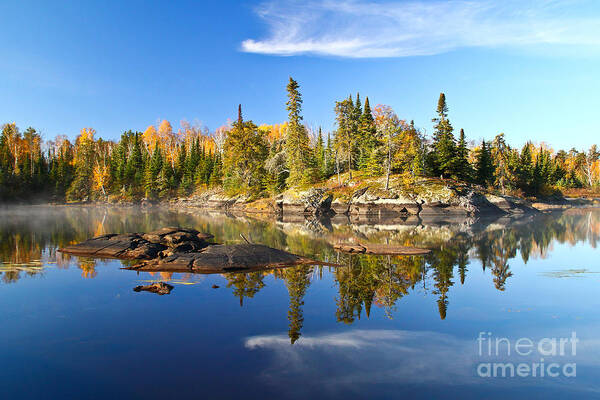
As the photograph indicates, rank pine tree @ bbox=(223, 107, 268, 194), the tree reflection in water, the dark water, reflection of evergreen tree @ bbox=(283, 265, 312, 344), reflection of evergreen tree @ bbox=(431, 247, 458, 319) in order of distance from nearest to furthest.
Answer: the dark water, reflection of evergreen tree @ bbox=(283, 265, 312, 344), reflection of evergreen tree @ bbox=(431, 247, 458, 319), the tree reflection in water, pine tree @ bbox=(223, 107, 268, 194)

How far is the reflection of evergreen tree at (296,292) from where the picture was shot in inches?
308

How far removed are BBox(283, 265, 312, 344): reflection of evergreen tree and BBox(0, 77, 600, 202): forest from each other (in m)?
38.1

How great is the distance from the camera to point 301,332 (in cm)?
760

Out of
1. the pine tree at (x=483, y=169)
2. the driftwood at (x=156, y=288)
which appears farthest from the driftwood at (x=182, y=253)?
the pine tree at (x=483, y=169)

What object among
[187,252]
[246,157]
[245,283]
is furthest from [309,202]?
[245,283]

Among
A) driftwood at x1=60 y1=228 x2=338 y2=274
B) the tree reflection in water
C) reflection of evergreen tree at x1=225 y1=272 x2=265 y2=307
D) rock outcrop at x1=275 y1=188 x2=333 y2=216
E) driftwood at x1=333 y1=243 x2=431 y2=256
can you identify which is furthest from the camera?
rock outcrop at x1=275 y1=188 x2=333 y2=216

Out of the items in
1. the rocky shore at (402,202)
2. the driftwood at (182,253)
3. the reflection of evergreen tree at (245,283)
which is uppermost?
the rocky shore at (402,202)

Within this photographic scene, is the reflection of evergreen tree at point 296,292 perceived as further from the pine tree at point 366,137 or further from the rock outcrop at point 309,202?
the pine tree at point 366,137

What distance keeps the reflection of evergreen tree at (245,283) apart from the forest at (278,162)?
1551 inches

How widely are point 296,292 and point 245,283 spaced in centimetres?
212

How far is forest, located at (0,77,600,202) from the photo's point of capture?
55.8 meters

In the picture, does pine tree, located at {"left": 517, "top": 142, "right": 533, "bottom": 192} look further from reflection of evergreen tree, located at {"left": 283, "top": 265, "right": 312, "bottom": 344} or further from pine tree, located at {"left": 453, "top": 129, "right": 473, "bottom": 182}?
reflection of evergreen tree, located at {"left": 283, "top": 265, "right": 312, "bottom": 344}

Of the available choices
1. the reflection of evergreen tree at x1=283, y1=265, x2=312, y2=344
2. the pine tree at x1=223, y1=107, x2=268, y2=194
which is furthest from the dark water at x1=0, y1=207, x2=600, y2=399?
the pine tree at x1=223, y1=107, x2=268, y2=194

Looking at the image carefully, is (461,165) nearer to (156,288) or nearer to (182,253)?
(182,253)
